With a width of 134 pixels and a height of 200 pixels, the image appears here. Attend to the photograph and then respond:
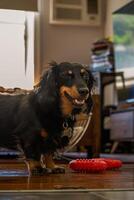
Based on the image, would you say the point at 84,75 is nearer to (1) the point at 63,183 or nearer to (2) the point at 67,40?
(1) the point at 63,183

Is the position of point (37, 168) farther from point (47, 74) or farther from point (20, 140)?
point (47, 74)

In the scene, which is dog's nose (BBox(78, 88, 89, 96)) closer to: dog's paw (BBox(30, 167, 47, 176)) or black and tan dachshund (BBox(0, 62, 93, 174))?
black and tan dachshund (BBox(0, 62, 93, 174))

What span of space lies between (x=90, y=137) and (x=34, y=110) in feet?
4.35

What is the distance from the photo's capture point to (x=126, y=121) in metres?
4.70

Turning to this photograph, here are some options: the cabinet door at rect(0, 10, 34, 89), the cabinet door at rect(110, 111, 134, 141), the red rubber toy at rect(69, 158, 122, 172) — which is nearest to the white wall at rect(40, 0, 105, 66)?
the cabinet door at rect(110, 111, 134, 141)

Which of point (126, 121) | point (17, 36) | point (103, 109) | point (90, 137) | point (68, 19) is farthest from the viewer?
point (68, 19)

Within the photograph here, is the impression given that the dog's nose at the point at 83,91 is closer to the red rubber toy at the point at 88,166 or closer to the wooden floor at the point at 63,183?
the wooden floor at the point at 63,183

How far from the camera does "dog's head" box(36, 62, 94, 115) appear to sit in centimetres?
132

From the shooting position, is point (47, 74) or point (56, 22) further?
point (56, 22)

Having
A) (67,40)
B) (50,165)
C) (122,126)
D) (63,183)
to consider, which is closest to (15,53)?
(50,165)

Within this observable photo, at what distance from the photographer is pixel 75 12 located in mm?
5676

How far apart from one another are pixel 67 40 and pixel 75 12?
350 millimetres

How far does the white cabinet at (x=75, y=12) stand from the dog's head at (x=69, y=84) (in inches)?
164

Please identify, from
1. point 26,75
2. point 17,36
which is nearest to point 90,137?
point 17,36
